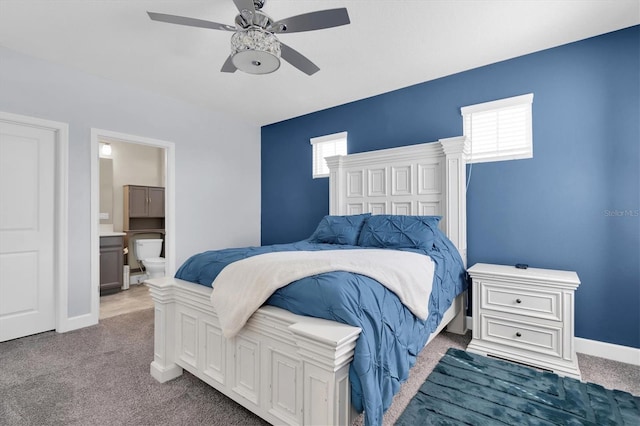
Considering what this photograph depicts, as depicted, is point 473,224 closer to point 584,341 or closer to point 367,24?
point 584,341

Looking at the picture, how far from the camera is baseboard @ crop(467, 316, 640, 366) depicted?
2453 millimetres

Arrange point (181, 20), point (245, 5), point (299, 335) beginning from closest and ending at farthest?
point (299, 335)
point (245, 5)
point (181, 20)

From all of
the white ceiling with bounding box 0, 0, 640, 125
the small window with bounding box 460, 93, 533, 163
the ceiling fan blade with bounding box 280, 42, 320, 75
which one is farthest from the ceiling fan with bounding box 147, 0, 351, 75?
the small window with bounding box 460, 93, 533, 163

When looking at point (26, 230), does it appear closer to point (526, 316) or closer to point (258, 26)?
point (258, 26)

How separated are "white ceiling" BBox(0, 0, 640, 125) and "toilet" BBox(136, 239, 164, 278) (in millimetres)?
2555

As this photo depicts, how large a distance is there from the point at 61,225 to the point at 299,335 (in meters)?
3.12

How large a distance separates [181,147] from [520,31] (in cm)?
387

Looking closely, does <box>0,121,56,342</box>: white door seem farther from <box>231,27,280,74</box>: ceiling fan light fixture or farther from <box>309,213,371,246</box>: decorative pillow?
<box>309,213,371,246</box>: decorative pillow

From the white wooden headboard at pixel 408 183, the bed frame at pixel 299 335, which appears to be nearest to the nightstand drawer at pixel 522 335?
the bed frame at pixel 299 335

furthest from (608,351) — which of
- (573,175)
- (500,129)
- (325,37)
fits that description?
(325,37)

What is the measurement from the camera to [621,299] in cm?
252

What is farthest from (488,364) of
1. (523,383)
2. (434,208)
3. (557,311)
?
(434,208)

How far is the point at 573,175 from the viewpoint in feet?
8.86

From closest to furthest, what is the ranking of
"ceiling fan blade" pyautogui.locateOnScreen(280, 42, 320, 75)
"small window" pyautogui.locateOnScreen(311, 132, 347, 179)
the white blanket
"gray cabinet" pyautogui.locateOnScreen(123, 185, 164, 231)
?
the white blanket → "ceiling fan blade" pyautogui.locateOnScreen(280, 42, 320, 75) → "small window" pyautogui.locateOnScreen(311, 132, 347, 179) → "gray cabinet" pyautogui.locateOnScreen(123, 185, 164, 231)
